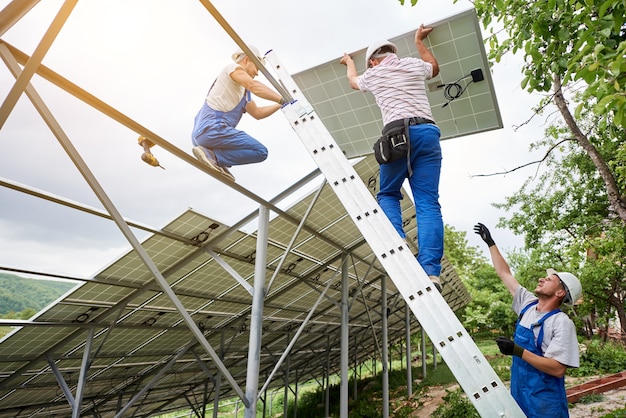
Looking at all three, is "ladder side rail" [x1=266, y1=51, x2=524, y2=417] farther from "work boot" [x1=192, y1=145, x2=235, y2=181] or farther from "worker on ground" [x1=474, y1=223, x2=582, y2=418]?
"work boot" [x1=192, y1=145, x2=235, y2=181]

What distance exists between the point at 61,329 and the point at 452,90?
8405 millimetres

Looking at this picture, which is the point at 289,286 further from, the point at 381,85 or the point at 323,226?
the point at 381,85

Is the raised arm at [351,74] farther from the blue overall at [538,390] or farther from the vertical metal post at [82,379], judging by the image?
the vertical metal post at [82,379]

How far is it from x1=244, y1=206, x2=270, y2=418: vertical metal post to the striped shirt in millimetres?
3718

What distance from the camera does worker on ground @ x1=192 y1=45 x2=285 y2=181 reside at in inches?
195

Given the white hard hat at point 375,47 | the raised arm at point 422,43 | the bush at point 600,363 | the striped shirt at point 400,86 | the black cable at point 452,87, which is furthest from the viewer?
the bush at point 600,363

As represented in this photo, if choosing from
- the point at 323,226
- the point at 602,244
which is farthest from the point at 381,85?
the point at 602,244

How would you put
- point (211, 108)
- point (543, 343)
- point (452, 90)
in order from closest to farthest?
point (543, 343), point (211, 108), point (452, 90)

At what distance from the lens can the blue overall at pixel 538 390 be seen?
3.06 m

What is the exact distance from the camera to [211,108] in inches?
202

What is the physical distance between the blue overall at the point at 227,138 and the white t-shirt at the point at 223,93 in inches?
2.5

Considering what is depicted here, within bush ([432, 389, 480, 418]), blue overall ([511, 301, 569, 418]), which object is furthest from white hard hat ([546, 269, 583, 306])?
bush ([432, 389, 480, 418])

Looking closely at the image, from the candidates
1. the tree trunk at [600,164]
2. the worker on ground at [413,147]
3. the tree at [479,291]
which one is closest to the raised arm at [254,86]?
the worker on ground at [413,147]

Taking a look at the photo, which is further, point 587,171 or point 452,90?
point 587,171
